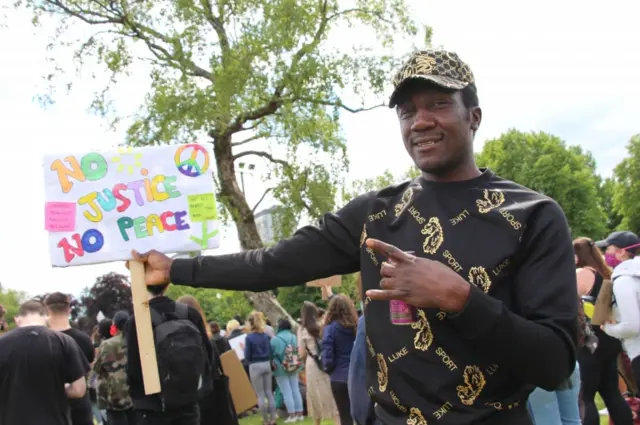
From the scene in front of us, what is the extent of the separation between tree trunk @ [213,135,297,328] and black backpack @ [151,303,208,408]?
11833 mm

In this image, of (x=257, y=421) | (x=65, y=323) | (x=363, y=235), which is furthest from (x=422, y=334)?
(x=257, y=421)

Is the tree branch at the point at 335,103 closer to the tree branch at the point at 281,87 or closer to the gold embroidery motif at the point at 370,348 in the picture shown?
the tree branch at the point at 281,87

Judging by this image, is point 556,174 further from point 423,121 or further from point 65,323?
point 423,121

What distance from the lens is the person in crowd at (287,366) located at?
12.5 meters

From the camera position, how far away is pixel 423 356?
82.9 inches

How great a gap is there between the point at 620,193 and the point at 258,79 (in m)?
37.0

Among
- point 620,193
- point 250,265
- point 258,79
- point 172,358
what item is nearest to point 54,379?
point 172,358

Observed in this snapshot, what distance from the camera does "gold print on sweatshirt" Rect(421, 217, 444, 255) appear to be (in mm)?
2168

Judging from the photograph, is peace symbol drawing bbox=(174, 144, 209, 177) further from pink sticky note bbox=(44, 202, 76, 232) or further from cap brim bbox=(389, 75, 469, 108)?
cap brim bbox=(389, 75, 469, 108)

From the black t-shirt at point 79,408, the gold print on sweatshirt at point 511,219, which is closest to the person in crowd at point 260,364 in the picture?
the black t-shirt at point 79,408

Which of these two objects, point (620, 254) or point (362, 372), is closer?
point (362, 372)

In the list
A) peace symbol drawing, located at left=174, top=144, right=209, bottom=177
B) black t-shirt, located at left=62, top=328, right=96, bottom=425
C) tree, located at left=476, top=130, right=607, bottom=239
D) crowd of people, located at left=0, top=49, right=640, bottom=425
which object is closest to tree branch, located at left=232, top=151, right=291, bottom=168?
black t-shirt, located at left=62, top=328, right=96, bottom=425

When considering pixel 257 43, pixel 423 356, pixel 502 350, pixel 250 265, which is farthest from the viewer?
pixel 257 43

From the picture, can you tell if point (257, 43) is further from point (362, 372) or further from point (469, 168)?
point (469, 168)
